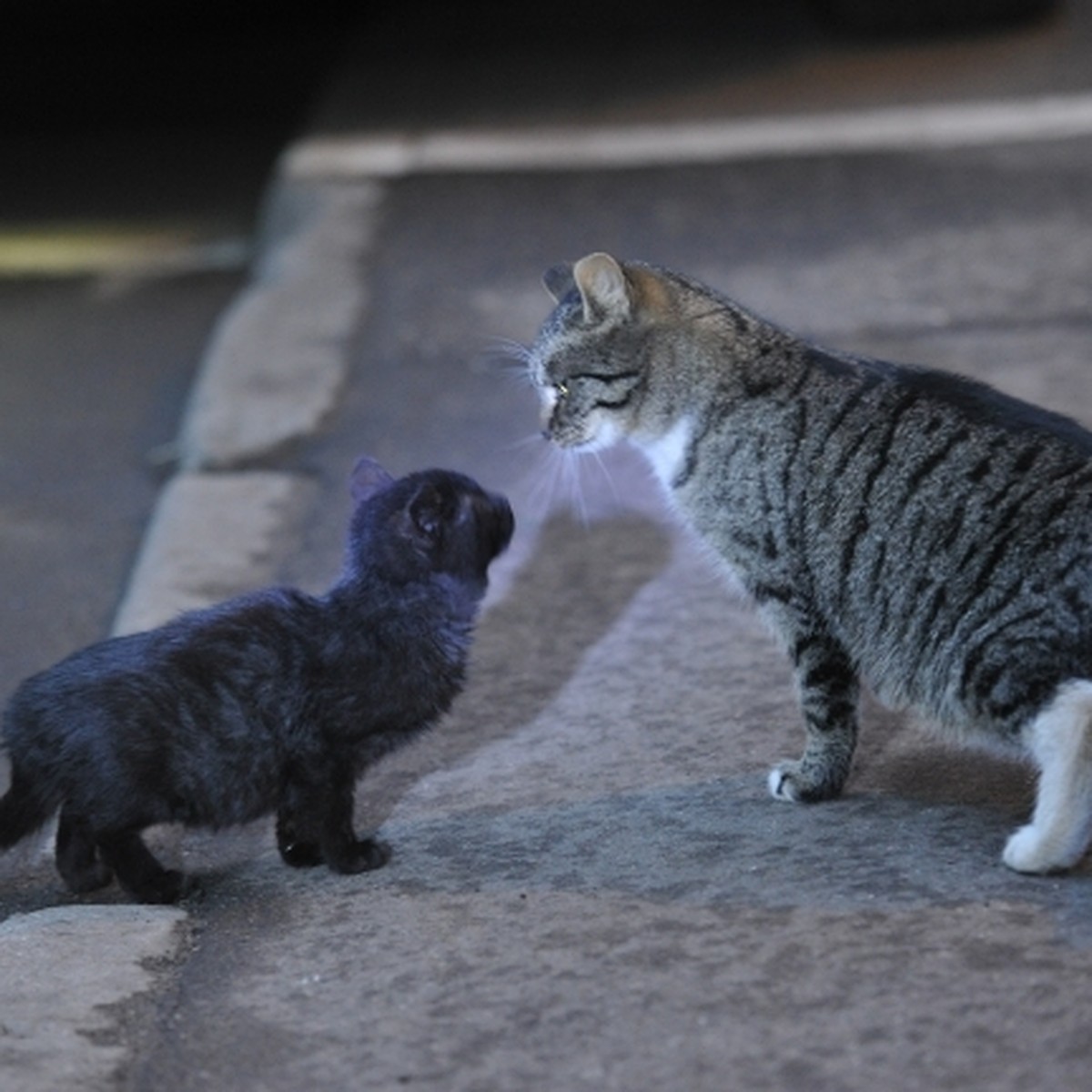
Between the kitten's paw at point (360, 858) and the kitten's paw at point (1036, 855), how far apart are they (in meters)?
1.29

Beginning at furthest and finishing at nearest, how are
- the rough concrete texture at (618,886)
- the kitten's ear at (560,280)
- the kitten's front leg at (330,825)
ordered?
1. the kitten's ear at (560,280)
2. the kitten's front leg at (330,825)
3. the rough concrete texture at (618,886)

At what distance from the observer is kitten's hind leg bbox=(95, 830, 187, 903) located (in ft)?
13.9

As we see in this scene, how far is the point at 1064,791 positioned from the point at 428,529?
1430 millimetres

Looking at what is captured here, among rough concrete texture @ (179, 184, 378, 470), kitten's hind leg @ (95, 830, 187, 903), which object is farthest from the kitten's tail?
rough concrete texture @ (179, 184, 378, 470)

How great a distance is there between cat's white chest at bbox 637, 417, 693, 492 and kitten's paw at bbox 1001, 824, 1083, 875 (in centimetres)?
124

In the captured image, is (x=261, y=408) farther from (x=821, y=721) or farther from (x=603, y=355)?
(x=821, y=721)

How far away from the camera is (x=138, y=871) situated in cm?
425

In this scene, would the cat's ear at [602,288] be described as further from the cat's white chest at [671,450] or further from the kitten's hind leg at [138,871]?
the kitten's hind leg at [138,871]

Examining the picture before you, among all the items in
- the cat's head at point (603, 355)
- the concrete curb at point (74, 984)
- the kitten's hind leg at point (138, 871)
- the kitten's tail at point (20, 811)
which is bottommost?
the concrete curb at point (74, 984)

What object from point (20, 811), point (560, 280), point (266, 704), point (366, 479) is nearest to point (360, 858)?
point (266, 704)

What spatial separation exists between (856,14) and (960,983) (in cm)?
997

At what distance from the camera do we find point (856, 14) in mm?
12570

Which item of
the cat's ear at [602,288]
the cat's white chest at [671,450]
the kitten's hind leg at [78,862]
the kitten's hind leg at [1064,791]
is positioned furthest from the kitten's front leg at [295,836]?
the kitten's hind leg at [1064,791]

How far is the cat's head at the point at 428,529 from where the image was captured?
14.5 ft
